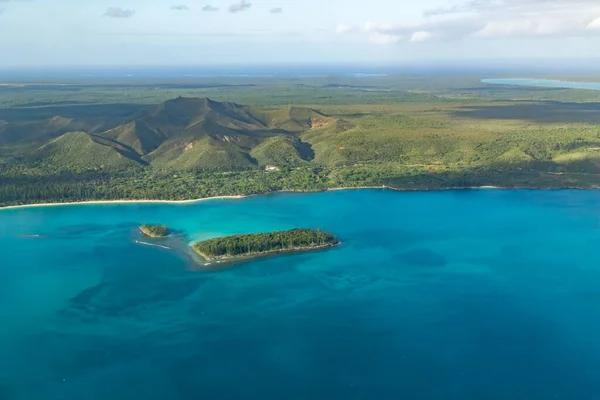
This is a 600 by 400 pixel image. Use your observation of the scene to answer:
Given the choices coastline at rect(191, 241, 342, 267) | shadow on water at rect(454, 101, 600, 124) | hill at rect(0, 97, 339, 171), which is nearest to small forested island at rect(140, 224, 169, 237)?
coastline at rect(191, 241, 342, 267)

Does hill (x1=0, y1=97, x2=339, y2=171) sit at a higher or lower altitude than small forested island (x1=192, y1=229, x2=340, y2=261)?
higher

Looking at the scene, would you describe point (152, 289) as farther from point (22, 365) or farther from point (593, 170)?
point (593, 170)

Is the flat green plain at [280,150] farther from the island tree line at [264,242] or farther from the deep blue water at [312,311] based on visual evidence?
the island tree line at [264,242]

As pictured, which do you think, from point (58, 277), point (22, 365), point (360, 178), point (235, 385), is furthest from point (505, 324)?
point (360, 178)

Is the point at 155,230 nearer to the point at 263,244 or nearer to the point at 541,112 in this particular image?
the point at 263,244

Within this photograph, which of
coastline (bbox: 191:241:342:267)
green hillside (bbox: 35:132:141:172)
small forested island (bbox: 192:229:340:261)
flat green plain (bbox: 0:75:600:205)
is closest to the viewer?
coastline (bbox: 191:241:342:267)

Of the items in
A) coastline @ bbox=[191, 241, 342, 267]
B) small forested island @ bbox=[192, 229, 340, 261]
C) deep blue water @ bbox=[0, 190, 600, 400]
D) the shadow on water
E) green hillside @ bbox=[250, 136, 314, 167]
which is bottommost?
deep blue water @ bbox=[0, 190, 600, 400]

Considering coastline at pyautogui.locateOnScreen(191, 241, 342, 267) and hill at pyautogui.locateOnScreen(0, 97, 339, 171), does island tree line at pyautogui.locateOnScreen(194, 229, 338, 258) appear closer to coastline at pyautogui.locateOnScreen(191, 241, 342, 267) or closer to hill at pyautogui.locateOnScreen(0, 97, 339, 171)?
coastline at pyautogui.locateOnScreen(191, 241, 342, 267)
